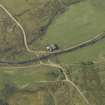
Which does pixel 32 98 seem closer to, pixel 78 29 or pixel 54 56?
pixel 54 56

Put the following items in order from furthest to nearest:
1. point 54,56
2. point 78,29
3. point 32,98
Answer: point 78,29 < point 54,56 < point 32,98

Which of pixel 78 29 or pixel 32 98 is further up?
pixel 78 29

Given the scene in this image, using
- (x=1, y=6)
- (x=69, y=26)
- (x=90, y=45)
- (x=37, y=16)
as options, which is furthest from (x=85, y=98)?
(x=1, y=6)

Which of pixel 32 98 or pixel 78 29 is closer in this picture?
pixel 32 98

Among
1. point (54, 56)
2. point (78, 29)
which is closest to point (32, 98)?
point (54, 56)

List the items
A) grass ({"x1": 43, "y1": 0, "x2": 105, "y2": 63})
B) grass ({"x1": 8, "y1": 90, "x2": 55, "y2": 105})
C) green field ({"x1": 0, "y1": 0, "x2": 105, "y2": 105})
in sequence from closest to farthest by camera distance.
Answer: grass ({"x1": 8, "y1": 90, "x2": 55, "y2": 105}) < green field ({"x1": 0, "y1": 0, "x2": 105, "y2": 105}) < grass ({"x1": 43, "y1": 0, "x2": 105, "y2": 63})

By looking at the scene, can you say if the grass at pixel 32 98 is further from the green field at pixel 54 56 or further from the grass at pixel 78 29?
the grass at pixel 78 29

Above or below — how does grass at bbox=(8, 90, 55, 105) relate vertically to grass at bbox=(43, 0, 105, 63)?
below

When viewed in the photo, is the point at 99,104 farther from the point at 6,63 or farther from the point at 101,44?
the point at 6,63

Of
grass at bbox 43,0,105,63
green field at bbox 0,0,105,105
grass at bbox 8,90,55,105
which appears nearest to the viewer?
grass at bbox 8,90,55,105

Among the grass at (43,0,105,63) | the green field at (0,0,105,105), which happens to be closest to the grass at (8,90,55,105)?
the green field at (0,0,105,105)

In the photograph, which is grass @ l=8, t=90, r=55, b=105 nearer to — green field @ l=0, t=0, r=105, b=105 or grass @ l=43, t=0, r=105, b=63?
green field @ l=0, t=0, r=105, b=105
